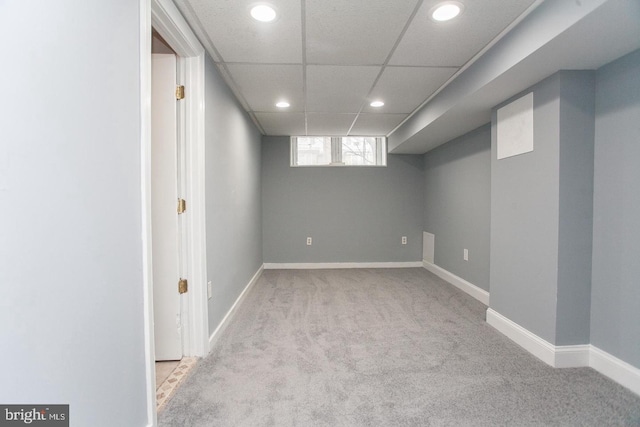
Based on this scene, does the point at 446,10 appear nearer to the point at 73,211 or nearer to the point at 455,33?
the point at 455,33

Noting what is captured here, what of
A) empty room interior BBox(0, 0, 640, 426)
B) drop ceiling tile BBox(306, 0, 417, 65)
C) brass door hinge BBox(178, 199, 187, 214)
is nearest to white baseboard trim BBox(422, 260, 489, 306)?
empty room interior BBox(0, 0, 640, 426)

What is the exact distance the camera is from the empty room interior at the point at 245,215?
0.79m

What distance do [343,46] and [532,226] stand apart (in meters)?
1.87

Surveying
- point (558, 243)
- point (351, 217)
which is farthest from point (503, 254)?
point (351, 217)

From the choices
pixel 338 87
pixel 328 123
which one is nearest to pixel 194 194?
pixel 338 87

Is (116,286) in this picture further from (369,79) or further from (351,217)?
(351,217)

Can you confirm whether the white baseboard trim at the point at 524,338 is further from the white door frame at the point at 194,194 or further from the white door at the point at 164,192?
the white door at the point at 164,192

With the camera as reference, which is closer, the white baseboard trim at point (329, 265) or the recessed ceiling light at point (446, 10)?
the recessed ceiling light at point (446, 10)

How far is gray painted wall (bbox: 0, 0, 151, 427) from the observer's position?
0.68 metres

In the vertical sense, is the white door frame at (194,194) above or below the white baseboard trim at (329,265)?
above

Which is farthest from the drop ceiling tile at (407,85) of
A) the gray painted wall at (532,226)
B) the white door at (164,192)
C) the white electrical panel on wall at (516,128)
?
the white door at (164,192)

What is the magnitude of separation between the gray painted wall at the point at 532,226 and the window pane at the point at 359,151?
244cm

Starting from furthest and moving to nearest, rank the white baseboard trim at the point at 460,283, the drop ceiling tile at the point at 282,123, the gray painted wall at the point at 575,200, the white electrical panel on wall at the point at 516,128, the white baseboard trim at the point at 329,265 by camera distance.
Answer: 1. the white baseboard trim at the point at 329,265
2. the drop ceiling tile at the point at 282,123
3. the white baseboard trim at the point at 460,283
4. the white electrical panel on wall at the point at 516,128
5. the gray painted wall at the point at 575,200

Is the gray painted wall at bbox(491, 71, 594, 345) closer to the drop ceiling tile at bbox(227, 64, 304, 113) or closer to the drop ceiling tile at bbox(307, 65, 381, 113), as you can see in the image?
the drop ceiling tile at bbox(307, 65, 381, 113)
